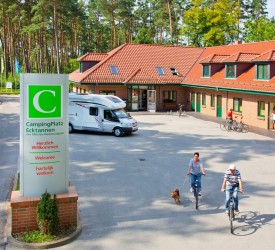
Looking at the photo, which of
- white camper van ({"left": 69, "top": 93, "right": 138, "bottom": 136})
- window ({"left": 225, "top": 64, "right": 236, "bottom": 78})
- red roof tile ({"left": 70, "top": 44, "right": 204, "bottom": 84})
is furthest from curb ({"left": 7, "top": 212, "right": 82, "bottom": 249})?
red roof tile ({"left": 70, "top": 44, "right": 204, "bottom": 84})

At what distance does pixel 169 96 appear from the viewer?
41.9 metres

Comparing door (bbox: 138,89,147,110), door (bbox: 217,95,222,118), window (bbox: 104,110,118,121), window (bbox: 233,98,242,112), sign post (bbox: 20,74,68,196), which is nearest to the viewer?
sign post (bbox: 20,74,68,196)

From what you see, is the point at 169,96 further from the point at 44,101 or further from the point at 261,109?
the point at 44,101

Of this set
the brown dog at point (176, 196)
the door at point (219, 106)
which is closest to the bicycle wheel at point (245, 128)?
the door at point (219, 106)

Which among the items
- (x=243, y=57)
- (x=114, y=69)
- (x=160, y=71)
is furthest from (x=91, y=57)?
(x=243, y=57)

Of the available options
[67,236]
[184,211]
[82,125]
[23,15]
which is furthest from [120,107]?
[23,15]

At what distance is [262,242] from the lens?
9492 millimetres

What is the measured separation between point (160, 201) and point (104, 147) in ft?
31.1

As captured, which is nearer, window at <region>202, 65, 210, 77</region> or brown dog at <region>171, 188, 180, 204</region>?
brown dog at <region>171, 188, 180, 204</region>

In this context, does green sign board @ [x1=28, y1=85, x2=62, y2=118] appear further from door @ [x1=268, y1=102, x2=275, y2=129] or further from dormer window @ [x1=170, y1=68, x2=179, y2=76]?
dormer window @ [x1=170, y1=68, x2=179, y2=76]

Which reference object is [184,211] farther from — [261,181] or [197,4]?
[197,4]

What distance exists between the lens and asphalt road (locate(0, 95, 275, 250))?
9.71 metres

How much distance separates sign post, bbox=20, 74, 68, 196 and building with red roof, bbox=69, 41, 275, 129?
2140cm

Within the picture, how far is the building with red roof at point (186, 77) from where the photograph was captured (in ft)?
100
